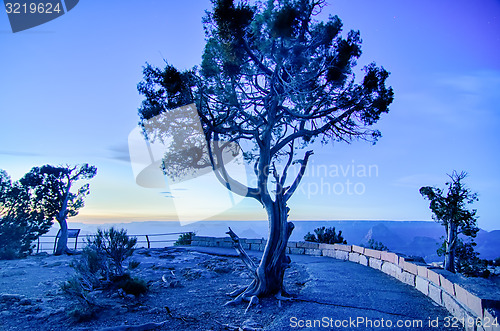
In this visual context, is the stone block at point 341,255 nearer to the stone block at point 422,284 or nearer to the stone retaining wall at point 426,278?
the stone retaining wall at point 426,278

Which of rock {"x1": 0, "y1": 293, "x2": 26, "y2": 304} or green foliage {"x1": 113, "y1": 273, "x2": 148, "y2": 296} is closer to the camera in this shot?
rock {"x1": 0, "y1": 293, "x2": 26, "y2": 304}

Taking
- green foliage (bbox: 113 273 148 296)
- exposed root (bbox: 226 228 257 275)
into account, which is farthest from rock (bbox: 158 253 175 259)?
exposed root (bbox: 226 228 257 275)

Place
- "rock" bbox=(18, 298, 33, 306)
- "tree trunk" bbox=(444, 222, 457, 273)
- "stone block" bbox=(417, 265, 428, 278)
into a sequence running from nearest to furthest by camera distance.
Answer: "rock" bbox=(18, 298, 33, 306), "stone block" bbox=(417, 265, 428, 278), "tree trunk" bbox=(444, 222, 457, 273)

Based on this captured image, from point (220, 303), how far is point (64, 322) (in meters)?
3.33

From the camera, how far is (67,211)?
800 inches

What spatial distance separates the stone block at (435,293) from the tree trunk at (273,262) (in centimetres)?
328

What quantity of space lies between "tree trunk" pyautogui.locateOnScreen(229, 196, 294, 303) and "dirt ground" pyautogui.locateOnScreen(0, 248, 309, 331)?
1.13 ft

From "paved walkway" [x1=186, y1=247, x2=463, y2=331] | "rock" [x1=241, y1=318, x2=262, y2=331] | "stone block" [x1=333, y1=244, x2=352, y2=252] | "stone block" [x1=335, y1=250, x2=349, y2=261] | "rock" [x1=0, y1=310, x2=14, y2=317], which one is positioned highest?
"stone block" [x1=333, y1=244, x2=352, y2=252]

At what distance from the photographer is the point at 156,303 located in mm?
7496

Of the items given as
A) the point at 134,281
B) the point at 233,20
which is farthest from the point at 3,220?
the point at 233,20

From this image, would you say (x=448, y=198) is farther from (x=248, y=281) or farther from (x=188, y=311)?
(x=188, y=311)

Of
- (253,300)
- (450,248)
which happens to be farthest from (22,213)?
(450,248)

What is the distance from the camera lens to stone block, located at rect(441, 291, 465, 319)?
5251mm

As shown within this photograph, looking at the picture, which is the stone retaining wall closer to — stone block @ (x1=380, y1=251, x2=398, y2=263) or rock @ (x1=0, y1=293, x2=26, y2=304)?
stone block @ (x1=380, y1=251, x2=398, y2=263)
